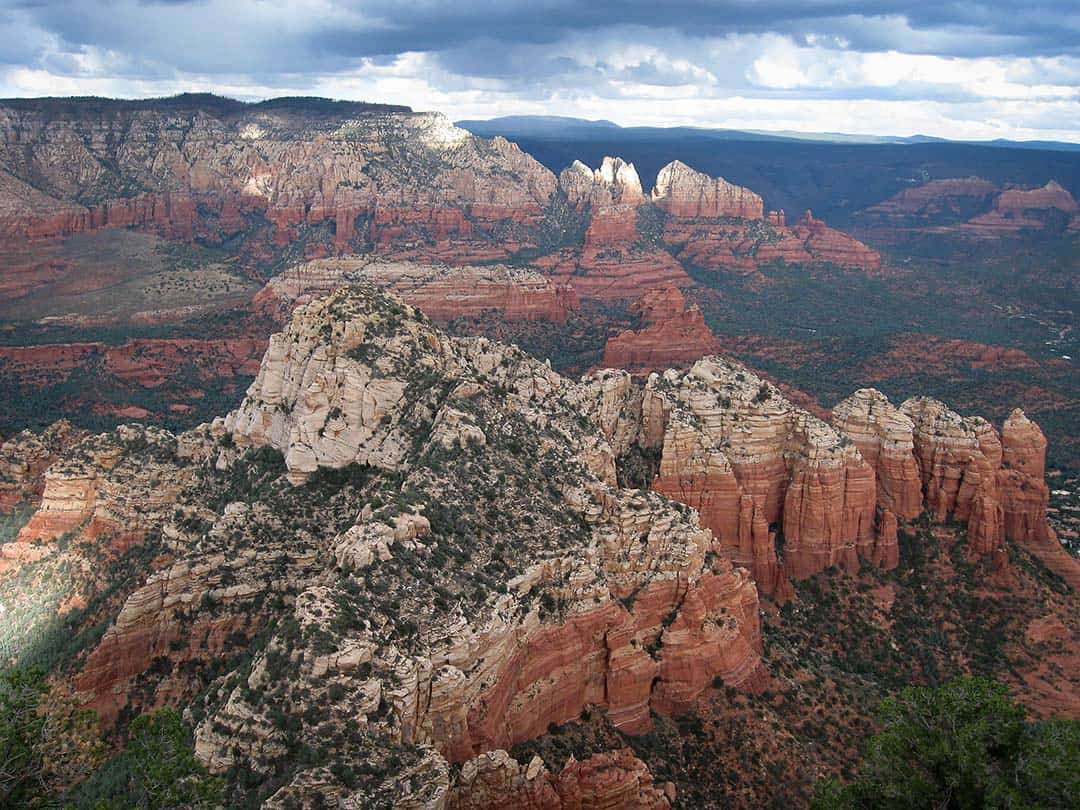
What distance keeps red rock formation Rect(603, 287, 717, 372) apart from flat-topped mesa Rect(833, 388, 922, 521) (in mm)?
50259

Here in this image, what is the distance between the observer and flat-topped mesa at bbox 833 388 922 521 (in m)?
59.2

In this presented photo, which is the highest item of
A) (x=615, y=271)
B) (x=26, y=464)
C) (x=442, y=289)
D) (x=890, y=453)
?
(x=890, y=453)

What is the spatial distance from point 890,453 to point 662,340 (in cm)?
5871

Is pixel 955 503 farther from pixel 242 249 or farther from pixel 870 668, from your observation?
pixel 242 249

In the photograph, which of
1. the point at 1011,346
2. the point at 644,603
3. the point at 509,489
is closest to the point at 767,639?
the point at 644,603

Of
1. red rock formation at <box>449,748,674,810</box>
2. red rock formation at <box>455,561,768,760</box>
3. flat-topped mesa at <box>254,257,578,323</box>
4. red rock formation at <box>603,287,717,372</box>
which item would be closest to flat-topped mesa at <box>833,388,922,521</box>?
red rock formation at <box>455,561,768,760</box>

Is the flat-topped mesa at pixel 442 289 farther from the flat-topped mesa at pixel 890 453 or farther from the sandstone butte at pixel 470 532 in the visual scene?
the flat-topped mesa at pixel 890 453

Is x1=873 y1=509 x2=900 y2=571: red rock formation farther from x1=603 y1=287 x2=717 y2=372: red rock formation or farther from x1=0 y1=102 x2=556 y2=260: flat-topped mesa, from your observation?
x1=0 y1=102 x2=556 y2=260: flat-topped mesa

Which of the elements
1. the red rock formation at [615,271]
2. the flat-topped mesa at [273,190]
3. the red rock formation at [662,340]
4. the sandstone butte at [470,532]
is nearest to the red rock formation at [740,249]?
the red rock formation at [615,271]

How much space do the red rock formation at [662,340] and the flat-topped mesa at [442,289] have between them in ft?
66.1

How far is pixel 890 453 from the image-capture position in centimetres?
5912

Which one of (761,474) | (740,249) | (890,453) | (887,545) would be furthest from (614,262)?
(887,545)

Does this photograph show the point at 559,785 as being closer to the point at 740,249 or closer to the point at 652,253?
the point at 652,253

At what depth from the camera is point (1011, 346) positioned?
148 meters
